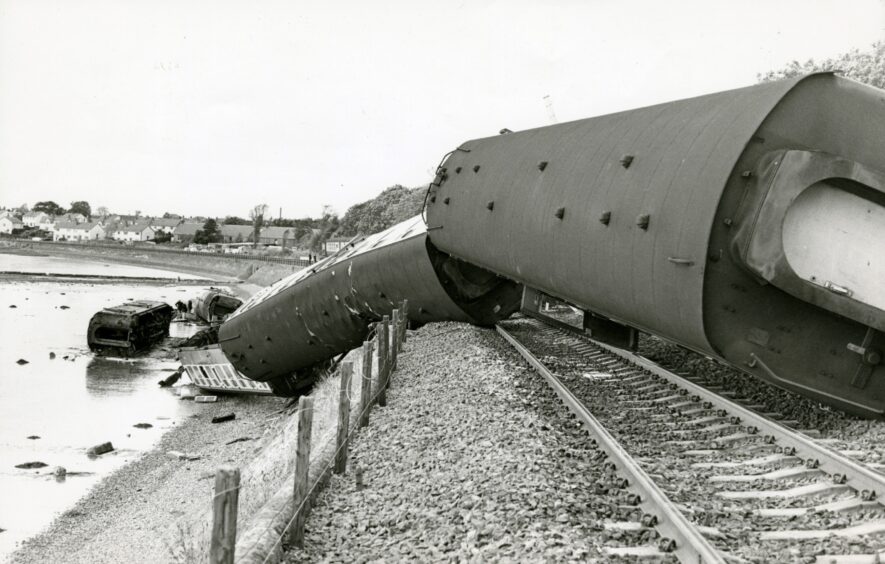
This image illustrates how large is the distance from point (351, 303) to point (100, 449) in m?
7.39

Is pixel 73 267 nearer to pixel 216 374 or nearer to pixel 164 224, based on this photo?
pixel 216 374

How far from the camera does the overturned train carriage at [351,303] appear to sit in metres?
15.3

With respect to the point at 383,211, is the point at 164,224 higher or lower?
lower

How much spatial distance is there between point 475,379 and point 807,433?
4.31 meters

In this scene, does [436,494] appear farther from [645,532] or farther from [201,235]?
[201,235]

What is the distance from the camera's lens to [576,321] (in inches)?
772

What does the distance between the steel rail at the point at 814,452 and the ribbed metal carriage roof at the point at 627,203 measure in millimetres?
1139

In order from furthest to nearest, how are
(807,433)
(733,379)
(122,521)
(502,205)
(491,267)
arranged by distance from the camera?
1. (122,521)
2. (491,267)
3. (502,205)
4. (733,379)
5. (807,433)

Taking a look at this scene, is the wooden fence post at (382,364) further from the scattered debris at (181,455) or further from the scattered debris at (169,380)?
the scattered debris at (169,380)

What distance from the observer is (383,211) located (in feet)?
250

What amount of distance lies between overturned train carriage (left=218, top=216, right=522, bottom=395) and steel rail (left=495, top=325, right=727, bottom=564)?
24.6 ft

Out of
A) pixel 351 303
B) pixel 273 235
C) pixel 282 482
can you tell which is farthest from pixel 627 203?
pixel 273 235

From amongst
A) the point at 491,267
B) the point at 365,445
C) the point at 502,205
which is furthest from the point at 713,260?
the point at 491,267

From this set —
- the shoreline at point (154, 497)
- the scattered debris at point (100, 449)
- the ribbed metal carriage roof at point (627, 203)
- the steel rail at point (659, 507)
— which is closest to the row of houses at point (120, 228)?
the shoreline at point (154, 497)
